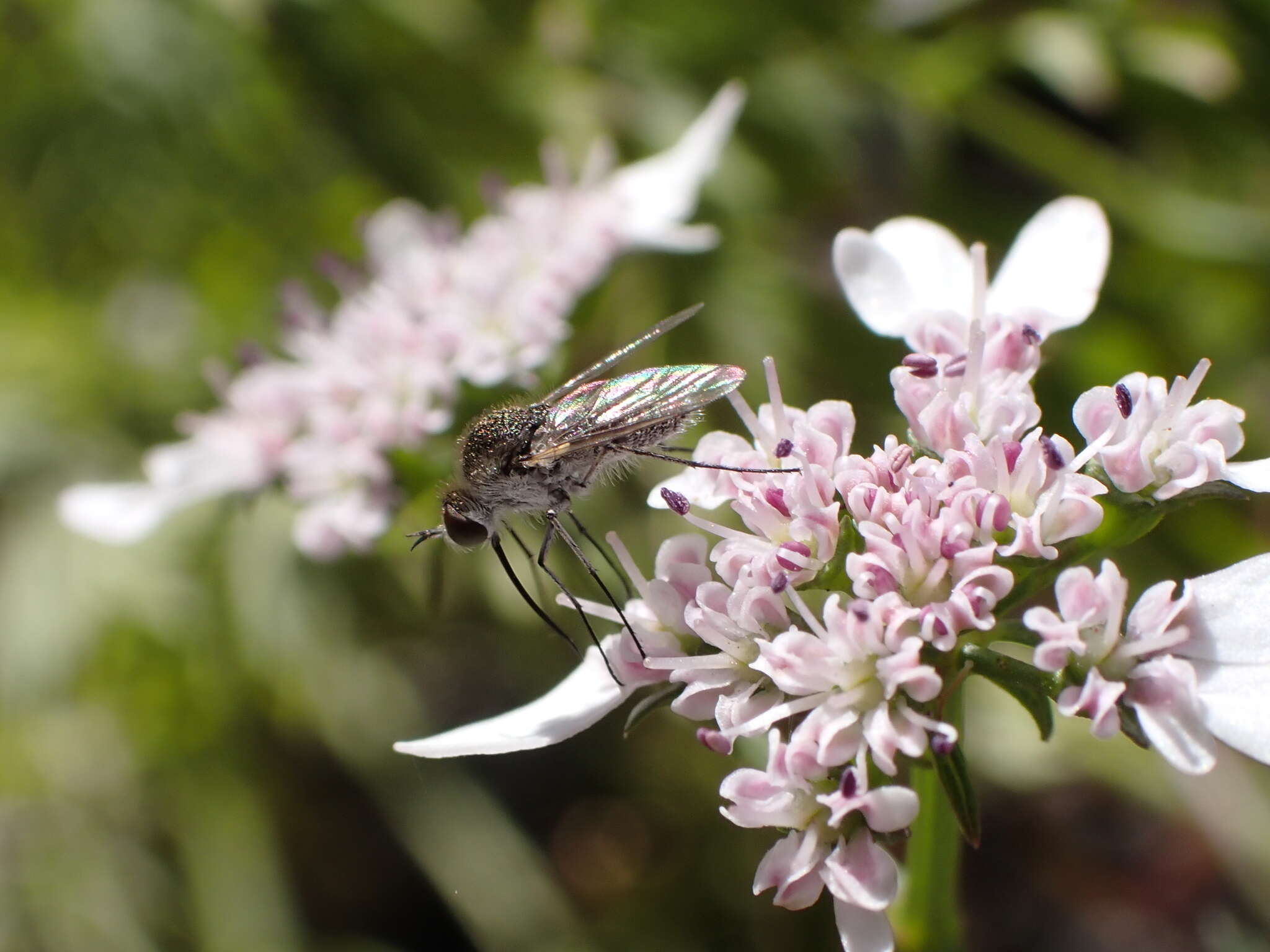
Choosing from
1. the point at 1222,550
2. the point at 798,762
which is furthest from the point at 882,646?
the point at 1222,550

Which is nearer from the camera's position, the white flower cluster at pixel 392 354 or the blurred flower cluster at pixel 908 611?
the blurred flower cluster at pixel 908 611

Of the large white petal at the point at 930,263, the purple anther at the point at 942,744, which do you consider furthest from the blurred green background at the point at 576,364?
the purple anther at the point at 942,744

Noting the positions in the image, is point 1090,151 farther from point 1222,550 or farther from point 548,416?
point 548,416

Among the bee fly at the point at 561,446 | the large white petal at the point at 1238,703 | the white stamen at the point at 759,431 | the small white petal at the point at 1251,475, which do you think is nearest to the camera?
the large white petal at the point at 1238,703

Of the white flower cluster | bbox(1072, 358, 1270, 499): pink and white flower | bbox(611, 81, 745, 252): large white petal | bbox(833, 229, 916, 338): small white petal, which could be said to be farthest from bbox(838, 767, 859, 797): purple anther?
bbox(611, 81, 745, 252): large white petal

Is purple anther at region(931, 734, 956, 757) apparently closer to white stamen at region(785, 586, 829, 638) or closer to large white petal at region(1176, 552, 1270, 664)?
white stamen at region(785, 586, 829, 638)

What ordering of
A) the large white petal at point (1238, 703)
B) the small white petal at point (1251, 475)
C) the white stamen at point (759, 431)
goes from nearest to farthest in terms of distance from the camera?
the large white petal at point (1238, 703), the small white petal at point (1251, 475), the white stamen at point (759, 431)

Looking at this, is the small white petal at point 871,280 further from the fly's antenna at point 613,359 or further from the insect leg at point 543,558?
the insect leg at point 543,558
